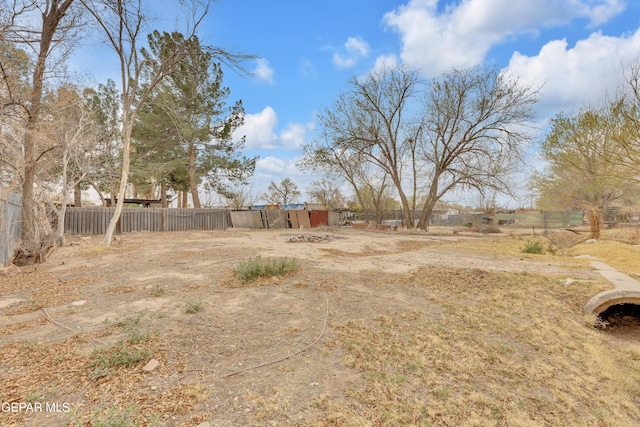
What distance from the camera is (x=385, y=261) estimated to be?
7.57 meters

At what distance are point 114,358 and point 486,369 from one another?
3.18 metres

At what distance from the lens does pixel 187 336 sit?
2.99 m

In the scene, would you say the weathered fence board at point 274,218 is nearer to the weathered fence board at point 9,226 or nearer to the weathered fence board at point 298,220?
the weathered fence board at point 298,220

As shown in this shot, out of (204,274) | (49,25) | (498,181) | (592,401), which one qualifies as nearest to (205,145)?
(49,25)

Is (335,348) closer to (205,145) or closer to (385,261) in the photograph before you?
(385,261)

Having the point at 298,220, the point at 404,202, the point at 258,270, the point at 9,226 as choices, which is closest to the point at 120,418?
the point at 258,270

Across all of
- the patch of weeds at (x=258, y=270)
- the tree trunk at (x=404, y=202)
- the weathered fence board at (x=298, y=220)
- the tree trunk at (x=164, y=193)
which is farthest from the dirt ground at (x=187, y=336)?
the tree trunk at (x=164, y=193)

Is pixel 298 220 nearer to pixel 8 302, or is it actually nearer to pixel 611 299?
pixel 8 302

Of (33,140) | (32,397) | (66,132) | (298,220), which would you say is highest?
(66,132)

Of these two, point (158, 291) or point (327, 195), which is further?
point (327, 195)

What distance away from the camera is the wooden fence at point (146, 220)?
15109 millimetres

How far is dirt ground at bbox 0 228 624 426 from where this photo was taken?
2.02 metres

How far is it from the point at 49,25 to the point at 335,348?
9076 mm

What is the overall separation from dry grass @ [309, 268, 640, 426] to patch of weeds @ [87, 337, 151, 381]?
157 centimetres
